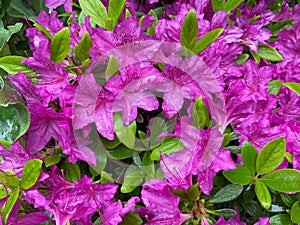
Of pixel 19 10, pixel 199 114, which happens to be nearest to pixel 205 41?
pixel 199 114

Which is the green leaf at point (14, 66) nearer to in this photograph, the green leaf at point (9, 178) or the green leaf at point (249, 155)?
the green leaf at point (9, 178)

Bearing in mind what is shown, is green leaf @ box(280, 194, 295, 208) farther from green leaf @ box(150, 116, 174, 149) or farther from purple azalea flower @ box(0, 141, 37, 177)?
purple azalea flower @ box(0, 141, 37, 177)

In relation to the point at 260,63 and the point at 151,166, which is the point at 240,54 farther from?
the point at 151,166

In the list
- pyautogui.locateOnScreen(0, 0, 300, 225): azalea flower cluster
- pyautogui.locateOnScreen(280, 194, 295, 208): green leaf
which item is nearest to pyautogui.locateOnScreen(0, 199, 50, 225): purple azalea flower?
pyautogui.locateOnScreen(0, 0, 300, 225): azalea flower cluster

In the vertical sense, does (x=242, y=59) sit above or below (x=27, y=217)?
above

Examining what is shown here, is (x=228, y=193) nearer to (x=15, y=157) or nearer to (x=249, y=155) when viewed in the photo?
(x=249, y=155)

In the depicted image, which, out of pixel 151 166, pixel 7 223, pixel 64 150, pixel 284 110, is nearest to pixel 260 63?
pixel 284 110
